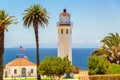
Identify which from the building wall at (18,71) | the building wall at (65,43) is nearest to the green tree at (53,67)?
the building wall at (65,43)

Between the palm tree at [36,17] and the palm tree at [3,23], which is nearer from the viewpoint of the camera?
the palm tree at [3,23]

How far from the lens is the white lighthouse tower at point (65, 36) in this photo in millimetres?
69562

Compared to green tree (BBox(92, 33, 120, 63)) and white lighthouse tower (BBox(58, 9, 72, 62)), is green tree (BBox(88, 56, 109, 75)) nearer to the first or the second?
green tree (BBox(92, 33, 120, 63))

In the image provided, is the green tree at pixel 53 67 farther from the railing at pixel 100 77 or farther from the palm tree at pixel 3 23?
the railing at pixel 100 77

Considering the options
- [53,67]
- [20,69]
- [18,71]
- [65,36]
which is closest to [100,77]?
[53,67]

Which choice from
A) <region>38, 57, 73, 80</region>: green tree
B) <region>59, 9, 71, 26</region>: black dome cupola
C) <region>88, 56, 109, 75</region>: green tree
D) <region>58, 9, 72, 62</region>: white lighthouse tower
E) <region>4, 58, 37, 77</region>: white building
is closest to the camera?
<region>88, 56, 109, 75</region>: green tree

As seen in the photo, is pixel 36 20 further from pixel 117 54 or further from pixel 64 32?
pixel 117 54

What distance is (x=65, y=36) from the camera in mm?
69875

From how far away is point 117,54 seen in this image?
44.2m

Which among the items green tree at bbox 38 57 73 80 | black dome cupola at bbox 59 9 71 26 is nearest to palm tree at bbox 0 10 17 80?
green tree at bbox 38 57 73 80

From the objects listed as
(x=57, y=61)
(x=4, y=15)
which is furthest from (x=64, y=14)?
(x=4, y=15)

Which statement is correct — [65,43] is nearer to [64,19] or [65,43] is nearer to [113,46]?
[64,19]

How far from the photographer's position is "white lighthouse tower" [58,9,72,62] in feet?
228

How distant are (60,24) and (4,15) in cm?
2130
